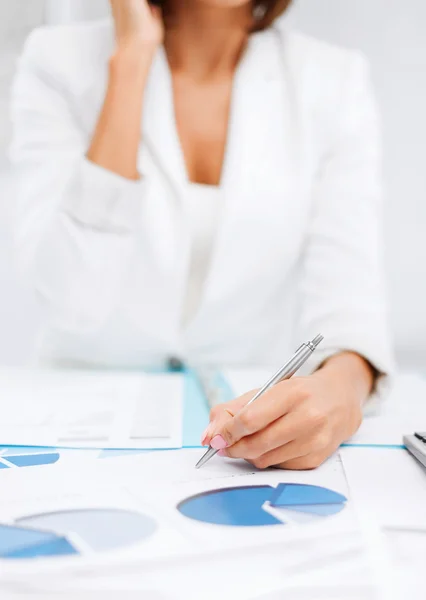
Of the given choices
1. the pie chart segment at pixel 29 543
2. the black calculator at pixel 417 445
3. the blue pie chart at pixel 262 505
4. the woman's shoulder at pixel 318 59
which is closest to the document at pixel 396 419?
the black calculator at pixel 417 445

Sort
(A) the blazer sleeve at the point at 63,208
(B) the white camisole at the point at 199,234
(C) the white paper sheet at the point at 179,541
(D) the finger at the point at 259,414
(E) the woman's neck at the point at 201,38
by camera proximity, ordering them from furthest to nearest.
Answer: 1. (E) the woman's neck at the point at 201,38
2. (B) the white camisole at the point at 199,234
3. (A) the blazer sleeve at the point at 63,208
4. (D) the finger at the point at 259,414
5. (C) the white paper sheet at the point at 179,541

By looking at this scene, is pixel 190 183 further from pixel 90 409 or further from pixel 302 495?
pixel 302 495

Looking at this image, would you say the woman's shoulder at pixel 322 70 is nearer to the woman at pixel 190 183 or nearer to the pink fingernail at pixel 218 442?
the woman at pixel 190 183

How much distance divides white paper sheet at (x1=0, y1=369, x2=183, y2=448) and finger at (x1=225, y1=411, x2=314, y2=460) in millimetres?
75

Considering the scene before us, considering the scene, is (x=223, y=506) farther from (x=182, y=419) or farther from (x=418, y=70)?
(x=418, y=70)

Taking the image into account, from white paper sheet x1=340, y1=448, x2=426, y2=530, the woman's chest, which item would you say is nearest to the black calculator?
white paper sheet x1=340, y1=448, x2=426, y2=530

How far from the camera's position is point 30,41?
0.94 m

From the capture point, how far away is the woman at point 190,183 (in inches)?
30.1

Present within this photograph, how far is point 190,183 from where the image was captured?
869 mm

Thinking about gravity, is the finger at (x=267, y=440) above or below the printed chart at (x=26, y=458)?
above

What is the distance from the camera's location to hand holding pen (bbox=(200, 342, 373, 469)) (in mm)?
384

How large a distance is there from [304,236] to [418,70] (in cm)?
41

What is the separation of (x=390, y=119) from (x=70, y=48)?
1.80 ft

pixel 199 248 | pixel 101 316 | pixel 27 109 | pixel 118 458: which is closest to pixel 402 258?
pixel 199 248
